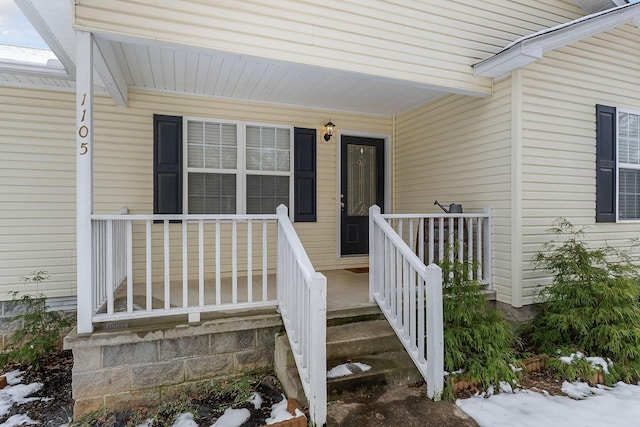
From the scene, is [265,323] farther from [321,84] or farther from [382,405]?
[321,84]

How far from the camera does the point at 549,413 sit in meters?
2.57

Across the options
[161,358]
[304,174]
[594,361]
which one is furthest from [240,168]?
[594,361]

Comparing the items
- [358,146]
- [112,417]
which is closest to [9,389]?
[112,417]

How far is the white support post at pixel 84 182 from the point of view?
8.66 feet

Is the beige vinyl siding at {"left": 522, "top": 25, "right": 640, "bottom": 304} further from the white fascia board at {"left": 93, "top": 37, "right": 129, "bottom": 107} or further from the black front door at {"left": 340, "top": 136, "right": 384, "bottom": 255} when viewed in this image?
the white fascia board at {"left": 93, "top": 37, "right": 129, "bottom": 107}

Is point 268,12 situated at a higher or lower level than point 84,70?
higher

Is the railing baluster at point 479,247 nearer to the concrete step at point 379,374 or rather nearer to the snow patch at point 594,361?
the snow patch at point 594,361

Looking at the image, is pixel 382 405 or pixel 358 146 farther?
pixel 358 146

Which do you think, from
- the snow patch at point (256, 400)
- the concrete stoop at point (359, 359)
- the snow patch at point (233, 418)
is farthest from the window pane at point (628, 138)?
the snow patch at point (233, 418)

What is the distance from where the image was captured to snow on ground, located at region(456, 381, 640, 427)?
247 cm

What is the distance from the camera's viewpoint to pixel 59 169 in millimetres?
4246

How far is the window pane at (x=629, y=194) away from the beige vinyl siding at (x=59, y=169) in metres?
5.36

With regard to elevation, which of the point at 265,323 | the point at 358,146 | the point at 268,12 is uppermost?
the point at 268,12

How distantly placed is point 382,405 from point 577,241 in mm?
3278
